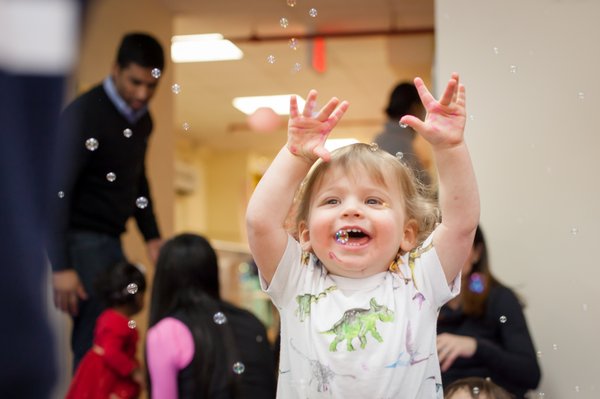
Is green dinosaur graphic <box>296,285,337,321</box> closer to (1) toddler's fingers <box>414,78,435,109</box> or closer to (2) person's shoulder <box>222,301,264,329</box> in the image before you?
(1) toddler's fingers <box>414,78,435,109</box>

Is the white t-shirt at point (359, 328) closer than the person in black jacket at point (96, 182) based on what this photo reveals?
Yes

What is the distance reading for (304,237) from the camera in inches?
42.3

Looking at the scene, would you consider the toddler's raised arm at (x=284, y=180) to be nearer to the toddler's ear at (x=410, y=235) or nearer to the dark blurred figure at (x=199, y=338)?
the toddler's ear at (x=410, y=235)

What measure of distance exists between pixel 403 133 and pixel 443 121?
101cm

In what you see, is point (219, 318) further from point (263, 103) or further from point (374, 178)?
point (263, 103)

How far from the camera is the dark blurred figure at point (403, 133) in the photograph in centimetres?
134

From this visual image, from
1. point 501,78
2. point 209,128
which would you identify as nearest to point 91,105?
point 501,78

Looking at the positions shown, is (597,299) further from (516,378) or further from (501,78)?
(501,78)

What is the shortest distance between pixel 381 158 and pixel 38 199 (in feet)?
1.34

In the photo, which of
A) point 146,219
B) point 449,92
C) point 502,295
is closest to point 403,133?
point 502,295

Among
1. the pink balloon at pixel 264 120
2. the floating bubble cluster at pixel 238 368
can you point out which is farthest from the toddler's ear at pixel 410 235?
the pink balloon at pixel 264 120

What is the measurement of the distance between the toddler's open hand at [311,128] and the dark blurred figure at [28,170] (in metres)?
0.26

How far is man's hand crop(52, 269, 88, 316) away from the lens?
202cm

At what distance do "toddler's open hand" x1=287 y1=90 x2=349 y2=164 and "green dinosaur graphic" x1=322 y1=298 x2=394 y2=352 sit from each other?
0.59 ft
